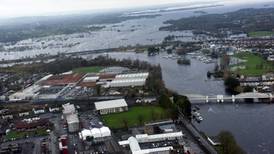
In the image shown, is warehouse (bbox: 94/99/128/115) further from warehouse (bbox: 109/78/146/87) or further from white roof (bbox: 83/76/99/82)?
white roof (bbox: 83/76/99/82)

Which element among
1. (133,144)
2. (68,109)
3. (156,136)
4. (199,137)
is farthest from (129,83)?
(133,144)

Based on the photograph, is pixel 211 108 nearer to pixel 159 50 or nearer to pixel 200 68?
pixel 200 68

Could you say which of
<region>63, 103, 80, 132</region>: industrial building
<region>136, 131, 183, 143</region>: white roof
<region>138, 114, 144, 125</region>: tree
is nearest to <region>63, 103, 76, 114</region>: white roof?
<region>63, 103, 80, 132</region>: industrial building

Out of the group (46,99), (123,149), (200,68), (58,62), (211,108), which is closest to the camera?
(123,149)

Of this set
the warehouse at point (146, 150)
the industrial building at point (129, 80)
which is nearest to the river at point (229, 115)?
the industrial building at point (129, 80)

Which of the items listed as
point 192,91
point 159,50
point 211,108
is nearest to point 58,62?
point 159,50

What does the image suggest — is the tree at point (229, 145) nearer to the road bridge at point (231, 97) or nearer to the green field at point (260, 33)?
the road bridge at point (231, 97)

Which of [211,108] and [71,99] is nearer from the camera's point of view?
[211,108]
